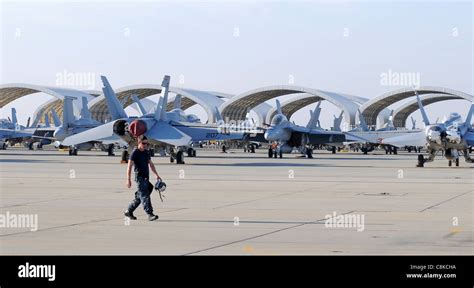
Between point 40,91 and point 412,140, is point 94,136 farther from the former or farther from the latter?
point 40,91

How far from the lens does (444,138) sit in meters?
41.8

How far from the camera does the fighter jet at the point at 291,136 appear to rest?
6241cm

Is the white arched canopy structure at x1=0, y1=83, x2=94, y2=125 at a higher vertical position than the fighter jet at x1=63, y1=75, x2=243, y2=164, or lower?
higher

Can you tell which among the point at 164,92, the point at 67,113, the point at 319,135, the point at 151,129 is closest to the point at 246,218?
the point at 151,129

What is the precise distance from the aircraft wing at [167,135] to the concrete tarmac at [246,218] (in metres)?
15.0

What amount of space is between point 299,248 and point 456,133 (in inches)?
1245

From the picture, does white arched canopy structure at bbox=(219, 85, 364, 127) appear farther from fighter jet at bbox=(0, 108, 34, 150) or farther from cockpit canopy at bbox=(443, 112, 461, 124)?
cockpit canopy at bbox=(443, 112, 461, 124)

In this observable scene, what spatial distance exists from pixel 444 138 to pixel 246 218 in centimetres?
2741

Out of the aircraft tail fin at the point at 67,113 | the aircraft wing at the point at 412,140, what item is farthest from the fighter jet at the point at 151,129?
the aircraft tail fin at the point at 67,113

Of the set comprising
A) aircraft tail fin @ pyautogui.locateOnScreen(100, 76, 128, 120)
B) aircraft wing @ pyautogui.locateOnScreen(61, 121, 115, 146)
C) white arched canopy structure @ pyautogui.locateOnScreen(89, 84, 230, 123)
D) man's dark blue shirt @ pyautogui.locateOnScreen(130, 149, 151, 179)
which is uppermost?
white arched canopy structure @ pyautogui.locateOnScreen(89, 84, 230, 123)

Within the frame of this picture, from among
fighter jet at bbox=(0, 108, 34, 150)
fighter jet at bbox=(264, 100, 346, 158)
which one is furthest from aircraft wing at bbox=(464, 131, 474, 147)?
fighter jet at bbox=(0, 108, 34, 150)

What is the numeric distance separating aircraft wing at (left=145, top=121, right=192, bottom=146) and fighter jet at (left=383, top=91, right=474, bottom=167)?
11507 mm

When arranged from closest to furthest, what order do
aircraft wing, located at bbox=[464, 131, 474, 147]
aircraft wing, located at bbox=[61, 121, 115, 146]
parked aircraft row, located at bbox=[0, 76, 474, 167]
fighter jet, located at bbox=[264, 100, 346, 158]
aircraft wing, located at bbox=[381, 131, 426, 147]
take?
1. parked aircraft row, located at bbox=[0, 76, 474, 167]
2. aircraft wing, located at bbox=[464, 131, 474, 147]
3. aircraft wing, located at bbox=[381, 131, 426, 147]
4. aircraft wing, located at bbox=[61, 121, 115, 146]
5. fighter jet, located at bbox=[264, 100, 346, 158]

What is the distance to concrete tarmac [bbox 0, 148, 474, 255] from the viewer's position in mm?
12234
